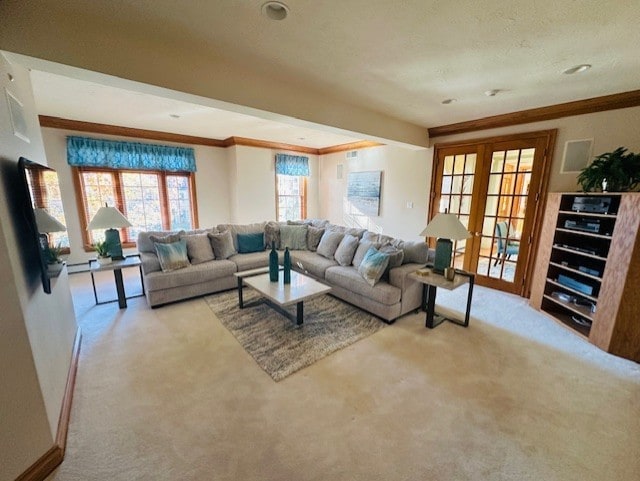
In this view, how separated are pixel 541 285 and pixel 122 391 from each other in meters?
4.35

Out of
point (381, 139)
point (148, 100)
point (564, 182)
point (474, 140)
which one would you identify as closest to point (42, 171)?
point (148, 100)

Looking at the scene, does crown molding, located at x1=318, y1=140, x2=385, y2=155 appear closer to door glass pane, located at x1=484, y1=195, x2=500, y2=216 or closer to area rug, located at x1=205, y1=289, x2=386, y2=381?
door glass pane, located at x1=484, y1=195, x2=500, y2=216

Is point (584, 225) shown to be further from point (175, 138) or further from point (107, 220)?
point (175, 138)

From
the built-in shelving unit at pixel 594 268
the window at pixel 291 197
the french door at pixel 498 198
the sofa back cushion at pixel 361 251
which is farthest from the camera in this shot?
the window at pixel 291 197

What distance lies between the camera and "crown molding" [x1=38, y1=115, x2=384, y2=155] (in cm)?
400

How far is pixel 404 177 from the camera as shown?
479 centimetres

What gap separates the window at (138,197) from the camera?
14.6ft

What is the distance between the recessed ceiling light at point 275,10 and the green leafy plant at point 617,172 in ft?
10.7

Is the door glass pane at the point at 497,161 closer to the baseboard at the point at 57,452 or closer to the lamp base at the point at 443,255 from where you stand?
the lamp base at the point at 443,255

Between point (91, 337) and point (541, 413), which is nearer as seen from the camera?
point (541, 413)

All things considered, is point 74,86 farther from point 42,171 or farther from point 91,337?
point 91,337

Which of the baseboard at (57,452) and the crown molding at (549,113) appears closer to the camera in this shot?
the baseboard at (57,452)

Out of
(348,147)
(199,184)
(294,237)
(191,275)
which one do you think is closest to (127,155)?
(199,184)

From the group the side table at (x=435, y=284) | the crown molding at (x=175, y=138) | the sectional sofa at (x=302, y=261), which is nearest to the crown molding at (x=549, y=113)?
the crown molding at (x=175, y=138)
